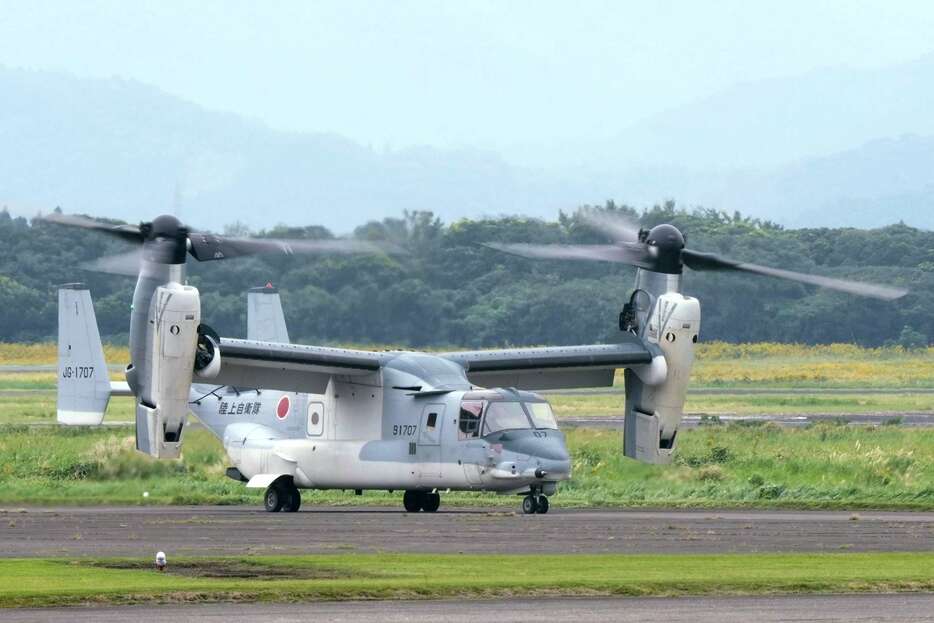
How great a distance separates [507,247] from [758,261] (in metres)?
53.6

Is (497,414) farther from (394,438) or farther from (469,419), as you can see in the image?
(394,438)

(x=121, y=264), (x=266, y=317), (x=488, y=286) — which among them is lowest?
(x=266, y=317)

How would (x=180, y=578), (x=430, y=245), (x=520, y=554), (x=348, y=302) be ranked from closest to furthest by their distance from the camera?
1. (x=180, y=578)
2. (x=520, y=554)
3. (x=430, y=245)
4. (x=348, y=302)

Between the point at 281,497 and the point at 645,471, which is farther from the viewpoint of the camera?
the point at 645,471

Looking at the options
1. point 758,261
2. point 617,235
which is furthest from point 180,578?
point 758,261

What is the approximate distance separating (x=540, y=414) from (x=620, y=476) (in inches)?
405

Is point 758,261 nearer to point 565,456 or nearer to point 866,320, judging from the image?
point 866,320

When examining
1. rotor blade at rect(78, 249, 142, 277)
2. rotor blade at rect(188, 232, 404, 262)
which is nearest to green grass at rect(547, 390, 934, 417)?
rotor blade at rect(188, 232, 404, 262)

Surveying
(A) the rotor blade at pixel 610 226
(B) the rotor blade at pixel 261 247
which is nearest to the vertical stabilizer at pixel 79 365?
(B) the rotor blade at pixel 261 247

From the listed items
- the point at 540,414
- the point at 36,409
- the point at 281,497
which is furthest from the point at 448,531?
the point at 36,409

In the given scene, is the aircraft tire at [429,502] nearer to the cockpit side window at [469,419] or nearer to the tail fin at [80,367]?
the cockpit side window at [469,419]

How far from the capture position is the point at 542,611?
1847 cm

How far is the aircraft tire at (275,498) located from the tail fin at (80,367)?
368 cm

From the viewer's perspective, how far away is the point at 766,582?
69.5ft
